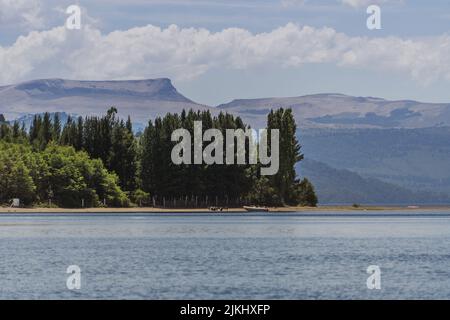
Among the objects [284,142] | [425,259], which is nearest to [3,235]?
[425,259]

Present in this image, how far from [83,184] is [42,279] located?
417ft

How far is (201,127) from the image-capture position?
199625mm

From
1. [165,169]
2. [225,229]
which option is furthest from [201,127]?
[225,229]

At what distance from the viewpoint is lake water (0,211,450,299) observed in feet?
189

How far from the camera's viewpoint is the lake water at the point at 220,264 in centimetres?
5772

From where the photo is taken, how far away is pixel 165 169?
200 metres

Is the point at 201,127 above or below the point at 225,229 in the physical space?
above

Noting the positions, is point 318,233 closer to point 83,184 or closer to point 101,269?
point 101,269

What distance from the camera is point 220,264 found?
73.5 m
